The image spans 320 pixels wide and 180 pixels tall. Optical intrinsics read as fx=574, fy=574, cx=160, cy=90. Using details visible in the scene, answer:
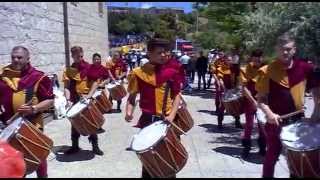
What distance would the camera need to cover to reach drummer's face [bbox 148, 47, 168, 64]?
5.48 meters

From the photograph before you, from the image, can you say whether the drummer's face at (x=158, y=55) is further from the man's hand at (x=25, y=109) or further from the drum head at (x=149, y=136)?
the man's hand at (x=25, y=109)

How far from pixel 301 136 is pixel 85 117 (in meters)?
3.94

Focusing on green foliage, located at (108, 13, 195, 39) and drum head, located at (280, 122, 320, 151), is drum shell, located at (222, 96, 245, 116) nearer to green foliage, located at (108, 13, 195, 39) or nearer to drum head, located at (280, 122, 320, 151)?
drum head, located at (280, 122, 320, 151)

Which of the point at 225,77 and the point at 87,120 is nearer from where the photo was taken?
the point at 87,120

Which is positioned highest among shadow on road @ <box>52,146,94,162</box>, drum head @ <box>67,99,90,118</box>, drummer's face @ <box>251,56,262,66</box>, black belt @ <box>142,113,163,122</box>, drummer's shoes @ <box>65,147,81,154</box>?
drummer's face @ <box>251,56,262,66</box>

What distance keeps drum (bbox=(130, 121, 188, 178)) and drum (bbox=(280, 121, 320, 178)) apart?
950mm

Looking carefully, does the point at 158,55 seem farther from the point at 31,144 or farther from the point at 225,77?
the point at 225,77

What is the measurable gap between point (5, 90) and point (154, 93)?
58.0 inches

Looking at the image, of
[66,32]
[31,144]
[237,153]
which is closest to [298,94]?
[31,144]

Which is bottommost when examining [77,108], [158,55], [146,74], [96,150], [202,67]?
[202,67]

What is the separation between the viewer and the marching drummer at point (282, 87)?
5.37 m

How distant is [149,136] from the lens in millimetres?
5156

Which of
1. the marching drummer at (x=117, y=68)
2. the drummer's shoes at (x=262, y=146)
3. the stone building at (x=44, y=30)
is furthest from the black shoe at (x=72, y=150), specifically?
the marching drummer at (x=117, y=68)

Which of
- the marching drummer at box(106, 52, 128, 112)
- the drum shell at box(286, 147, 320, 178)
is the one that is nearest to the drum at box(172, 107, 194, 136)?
the drum shell at box(286, 147, 320, 178)
